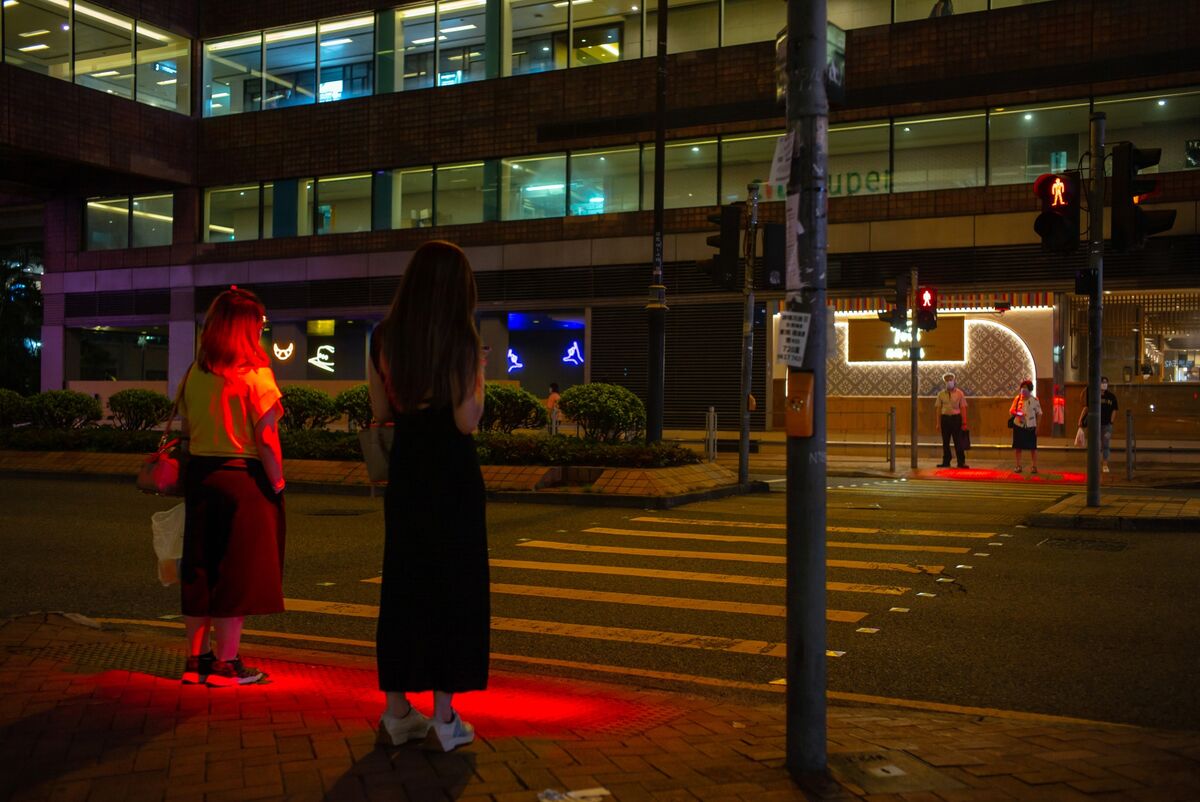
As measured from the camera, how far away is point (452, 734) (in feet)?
14.1

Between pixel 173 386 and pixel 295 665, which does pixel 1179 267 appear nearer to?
pixel 295 665

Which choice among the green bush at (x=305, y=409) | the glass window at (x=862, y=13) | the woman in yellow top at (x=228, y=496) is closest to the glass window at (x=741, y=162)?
the glass window at (x=862, y=13)

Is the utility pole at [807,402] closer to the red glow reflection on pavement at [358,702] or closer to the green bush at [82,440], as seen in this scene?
the red glow reflection on pavement at [358,702]

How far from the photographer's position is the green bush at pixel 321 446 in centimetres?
1842

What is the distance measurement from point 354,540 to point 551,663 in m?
5.73

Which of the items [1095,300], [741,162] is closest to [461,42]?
[741,162]

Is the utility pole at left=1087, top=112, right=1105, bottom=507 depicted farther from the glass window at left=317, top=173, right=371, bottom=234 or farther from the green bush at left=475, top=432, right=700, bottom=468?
the glass window at left=317, top=173, right=371, bottom=234

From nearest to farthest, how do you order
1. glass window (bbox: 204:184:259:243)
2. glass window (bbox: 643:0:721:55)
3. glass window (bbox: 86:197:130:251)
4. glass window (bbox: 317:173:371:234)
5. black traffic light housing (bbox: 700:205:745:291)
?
black traffic light housing (bbox: 700:205:745:291) → glass window (bbox: 643:0:721:55) → glass window (bbox: 317:173:371:234) → glass window (bbox: 204:184:259:243) → glass window (bbox: 86:197:130:251)

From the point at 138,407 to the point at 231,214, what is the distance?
56.8 feet

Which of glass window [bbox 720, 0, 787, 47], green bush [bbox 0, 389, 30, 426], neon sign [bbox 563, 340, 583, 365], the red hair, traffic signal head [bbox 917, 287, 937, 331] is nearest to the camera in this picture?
the red hair

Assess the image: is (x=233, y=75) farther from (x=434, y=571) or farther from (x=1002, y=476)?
(x=434, y=571)

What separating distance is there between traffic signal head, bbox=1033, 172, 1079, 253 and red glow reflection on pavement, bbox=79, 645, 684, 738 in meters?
9.37

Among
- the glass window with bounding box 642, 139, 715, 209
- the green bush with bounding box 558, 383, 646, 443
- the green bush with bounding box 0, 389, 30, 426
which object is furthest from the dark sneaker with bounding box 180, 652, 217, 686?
the glass window with bounding box 642, 139, 715, 209

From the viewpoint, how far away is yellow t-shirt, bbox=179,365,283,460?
5430 millimetres
